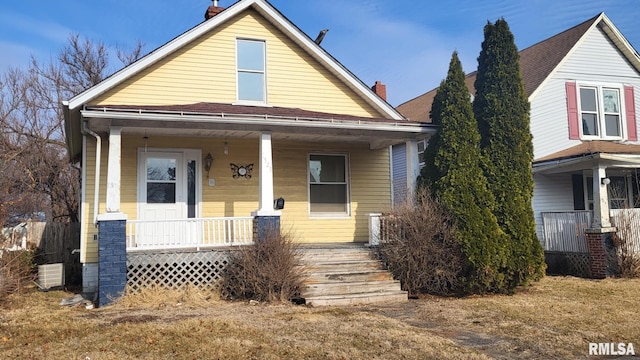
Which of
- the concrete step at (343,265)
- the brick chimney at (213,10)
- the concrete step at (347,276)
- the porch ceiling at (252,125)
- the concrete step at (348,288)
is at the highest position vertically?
the brick chimney at (213,10)

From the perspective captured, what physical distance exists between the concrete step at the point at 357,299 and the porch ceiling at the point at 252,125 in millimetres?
3754

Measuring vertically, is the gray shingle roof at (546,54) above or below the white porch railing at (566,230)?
above

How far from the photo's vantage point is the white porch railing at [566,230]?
13305 millimetres

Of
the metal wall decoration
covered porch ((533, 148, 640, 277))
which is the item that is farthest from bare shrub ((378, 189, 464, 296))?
covered porch ((533, 148, 640, 277))

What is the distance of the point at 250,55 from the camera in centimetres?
1330

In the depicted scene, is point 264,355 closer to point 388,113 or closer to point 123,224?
point 123,224

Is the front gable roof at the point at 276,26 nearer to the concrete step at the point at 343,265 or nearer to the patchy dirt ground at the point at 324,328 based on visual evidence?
the concrete step at the point at 343,265

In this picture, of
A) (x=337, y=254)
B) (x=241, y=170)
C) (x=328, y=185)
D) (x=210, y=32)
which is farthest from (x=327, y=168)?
(x=210, y=32)

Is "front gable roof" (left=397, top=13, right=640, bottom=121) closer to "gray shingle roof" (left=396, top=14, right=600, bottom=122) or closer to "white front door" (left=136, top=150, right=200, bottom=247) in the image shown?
"gray shingle roof" (left=396, top=14, right=600, bottom=122)

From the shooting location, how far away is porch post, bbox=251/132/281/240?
34.2 ft

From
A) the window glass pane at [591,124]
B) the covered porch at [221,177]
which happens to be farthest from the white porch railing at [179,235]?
the window glass pane at [591,124]

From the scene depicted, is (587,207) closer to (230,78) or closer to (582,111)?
(582,111)

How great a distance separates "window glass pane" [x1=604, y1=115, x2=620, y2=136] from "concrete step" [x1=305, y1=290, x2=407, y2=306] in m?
10.9

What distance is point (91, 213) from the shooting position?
11438 millimetres
